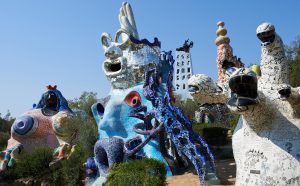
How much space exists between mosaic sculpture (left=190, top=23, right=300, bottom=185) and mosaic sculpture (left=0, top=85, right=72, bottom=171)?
40.0 ft

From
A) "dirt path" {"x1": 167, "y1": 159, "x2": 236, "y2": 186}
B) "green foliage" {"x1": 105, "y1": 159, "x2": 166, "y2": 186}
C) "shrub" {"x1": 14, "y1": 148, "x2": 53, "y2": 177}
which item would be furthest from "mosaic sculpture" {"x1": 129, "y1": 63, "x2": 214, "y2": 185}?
"shrub" {"x1": 14, "y1": 148, "x2": 53, "y2": 177}

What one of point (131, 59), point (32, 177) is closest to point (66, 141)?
point (32, 177)

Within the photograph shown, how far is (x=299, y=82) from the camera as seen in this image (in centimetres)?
1628

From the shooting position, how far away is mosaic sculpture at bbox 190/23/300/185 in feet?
9.44

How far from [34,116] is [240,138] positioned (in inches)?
505

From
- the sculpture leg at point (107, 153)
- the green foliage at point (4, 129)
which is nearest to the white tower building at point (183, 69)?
the green foliage at point (4, 129)

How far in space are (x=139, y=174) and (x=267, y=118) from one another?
427 centimetres

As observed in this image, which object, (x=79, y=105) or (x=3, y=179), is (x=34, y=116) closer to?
(x=3, y=179)

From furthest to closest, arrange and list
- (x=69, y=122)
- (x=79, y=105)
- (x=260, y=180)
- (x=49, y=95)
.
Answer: (x=79, y=105), (x=49, y=95), (x=69, y=122), (x=260, y=180)

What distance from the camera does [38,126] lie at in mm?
14703

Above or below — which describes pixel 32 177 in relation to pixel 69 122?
below

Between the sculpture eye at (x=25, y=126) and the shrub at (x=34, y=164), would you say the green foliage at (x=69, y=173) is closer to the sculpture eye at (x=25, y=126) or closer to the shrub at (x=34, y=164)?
the shrub at (x=34, y=164)

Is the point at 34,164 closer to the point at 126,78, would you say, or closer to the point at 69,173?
the point at 69,173

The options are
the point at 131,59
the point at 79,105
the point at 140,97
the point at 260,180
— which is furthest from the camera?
the point at 79,105
